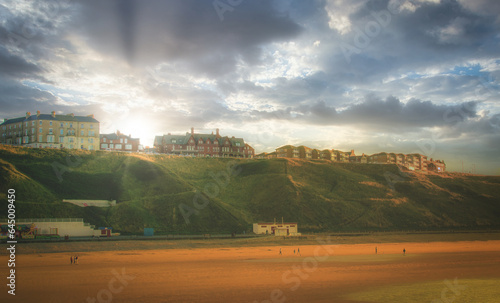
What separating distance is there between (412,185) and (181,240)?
78816mm

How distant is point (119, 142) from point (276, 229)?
251 ft

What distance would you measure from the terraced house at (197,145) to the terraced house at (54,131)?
27.0m

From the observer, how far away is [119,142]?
119 m

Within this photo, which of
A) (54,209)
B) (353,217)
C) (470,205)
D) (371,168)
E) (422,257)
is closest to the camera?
(422,257)

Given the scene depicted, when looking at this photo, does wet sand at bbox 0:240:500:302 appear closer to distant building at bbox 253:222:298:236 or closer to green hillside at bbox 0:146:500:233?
distant building at bbox 253:222:298:236

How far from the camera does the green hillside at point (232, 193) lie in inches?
2458

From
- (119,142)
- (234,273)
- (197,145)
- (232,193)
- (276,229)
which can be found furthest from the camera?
(197,145)

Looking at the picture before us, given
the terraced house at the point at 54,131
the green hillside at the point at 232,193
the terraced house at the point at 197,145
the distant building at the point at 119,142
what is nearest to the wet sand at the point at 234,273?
the green hillside at the point at 232,193

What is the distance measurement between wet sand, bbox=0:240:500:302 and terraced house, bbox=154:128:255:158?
77.1 m

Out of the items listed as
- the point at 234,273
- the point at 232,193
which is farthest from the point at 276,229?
the point at 234,273

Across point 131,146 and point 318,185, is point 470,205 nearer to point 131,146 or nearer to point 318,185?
point 318,185

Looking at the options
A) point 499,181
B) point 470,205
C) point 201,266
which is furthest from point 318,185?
point 499,181

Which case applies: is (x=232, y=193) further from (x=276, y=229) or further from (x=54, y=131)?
(x=54, y=131)

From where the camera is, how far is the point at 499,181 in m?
130
